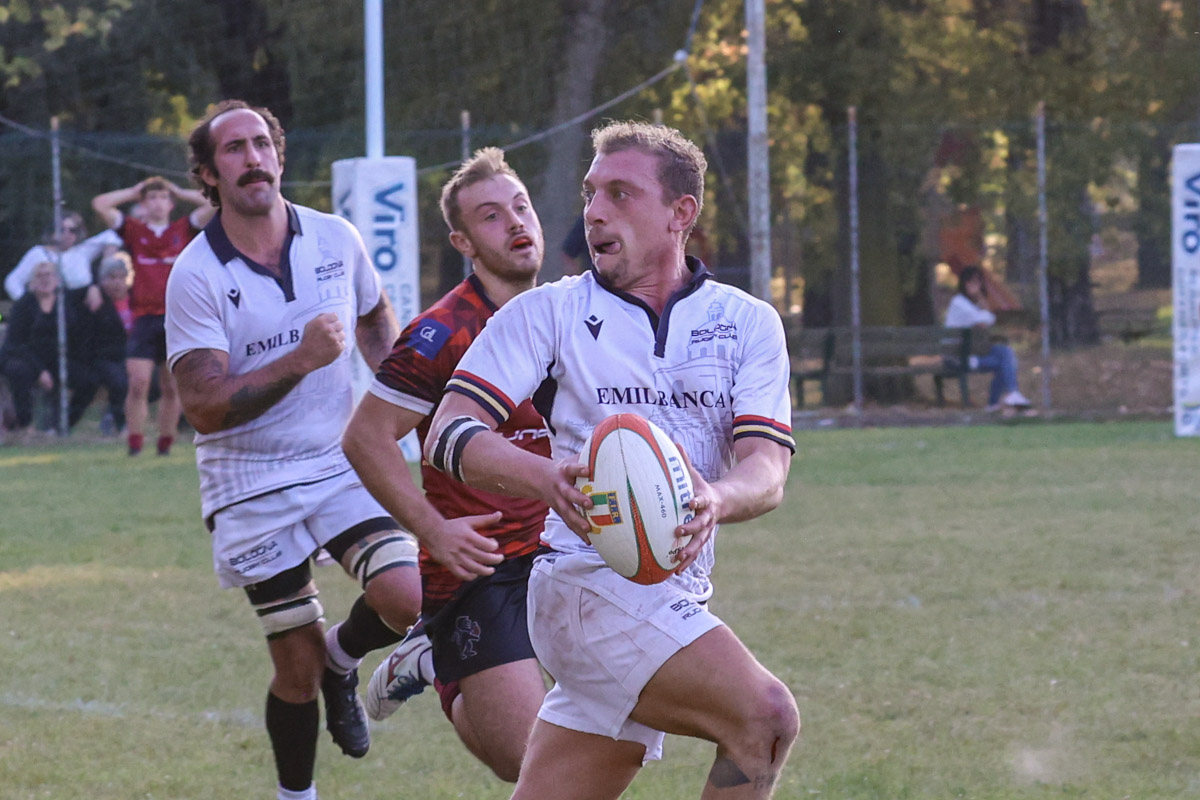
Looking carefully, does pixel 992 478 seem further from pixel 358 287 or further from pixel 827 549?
pixel 358 287

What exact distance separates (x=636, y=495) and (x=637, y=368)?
0.47 m

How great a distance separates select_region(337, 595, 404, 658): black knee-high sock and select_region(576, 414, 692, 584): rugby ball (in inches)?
81.0

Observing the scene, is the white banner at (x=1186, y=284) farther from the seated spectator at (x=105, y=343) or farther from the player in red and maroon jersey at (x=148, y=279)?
the seated spectator at (x=105, y=343)

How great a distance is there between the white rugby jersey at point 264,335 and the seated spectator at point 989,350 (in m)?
13.6

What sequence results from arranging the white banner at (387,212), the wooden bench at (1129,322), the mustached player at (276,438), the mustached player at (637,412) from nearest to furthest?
the mustached player at (637,412) → the mustached player at (276,438) → the white banner at (387,212) → the wooden bench at (1129,322)

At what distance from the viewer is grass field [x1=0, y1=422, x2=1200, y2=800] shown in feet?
18.0

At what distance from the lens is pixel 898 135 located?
63.2ft

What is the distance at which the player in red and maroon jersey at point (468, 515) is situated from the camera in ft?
14.4

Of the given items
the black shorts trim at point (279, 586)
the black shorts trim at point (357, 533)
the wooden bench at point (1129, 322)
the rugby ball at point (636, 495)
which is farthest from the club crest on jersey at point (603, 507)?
the wooden bench at point (1129, 322)

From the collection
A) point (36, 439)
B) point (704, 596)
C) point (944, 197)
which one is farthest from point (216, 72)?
point (704, 596)

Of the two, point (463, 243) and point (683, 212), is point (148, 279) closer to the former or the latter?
point (463, 243)

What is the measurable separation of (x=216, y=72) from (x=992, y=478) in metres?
14.8

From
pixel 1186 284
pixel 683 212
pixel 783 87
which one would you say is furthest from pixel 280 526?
pixel 783 87

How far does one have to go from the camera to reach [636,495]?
130 inches
